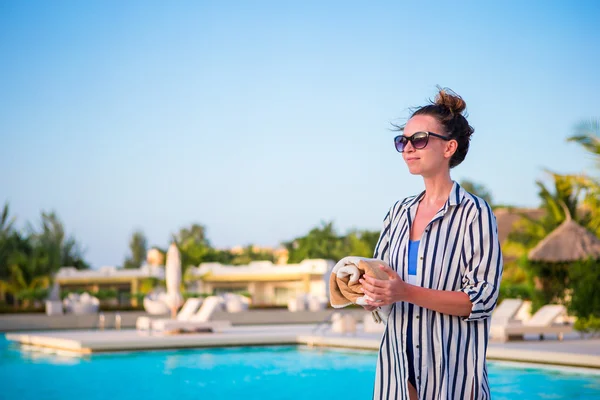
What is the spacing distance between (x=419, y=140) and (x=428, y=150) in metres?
0.04

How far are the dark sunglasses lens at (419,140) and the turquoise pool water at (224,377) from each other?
8295mm

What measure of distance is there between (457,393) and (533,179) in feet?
80.5

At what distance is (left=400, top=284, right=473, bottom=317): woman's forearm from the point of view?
224 centimetres

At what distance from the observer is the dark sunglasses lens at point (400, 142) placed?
2.49 metres

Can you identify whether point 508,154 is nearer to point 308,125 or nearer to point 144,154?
point 308,125

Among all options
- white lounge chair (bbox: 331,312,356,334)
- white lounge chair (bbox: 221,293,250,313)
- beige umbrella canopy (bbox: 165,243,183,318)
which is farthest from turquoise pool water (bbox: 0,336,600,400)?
white lounge chair (bbox: 221,293,250,313)

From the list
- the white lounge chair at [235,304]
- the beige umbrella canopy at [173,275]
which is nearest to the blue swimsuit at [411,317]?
the beige umbrella canopy at [173,275]

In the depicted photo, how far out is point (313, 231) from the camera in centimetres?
5084

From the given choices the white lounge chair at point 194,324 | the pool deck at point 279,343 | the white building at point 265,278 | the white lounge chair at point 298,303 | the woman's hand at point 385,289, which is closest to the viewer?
the woman's hand at point 385,289

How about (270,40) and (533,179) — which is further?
(270,40)

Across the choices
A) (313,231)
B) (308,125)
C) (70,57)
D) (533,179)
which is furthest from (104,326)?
(313,231)

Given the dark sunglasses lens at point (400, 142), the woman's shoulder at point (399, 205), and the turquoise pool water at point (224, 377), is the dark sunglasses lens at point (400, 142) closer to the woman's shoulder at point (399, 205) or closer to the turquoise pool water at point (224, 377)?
the woman's shoulder at point (399, 205)

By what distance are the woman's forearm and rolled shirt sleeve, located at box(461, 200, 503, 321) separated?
2cm

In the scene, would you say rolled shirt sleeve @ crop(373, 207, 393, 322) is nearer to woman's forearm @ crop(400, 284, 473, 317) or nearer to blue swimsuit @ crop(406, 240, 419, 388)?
blue swimsuit @ crop(406, 240, 419, 388)
